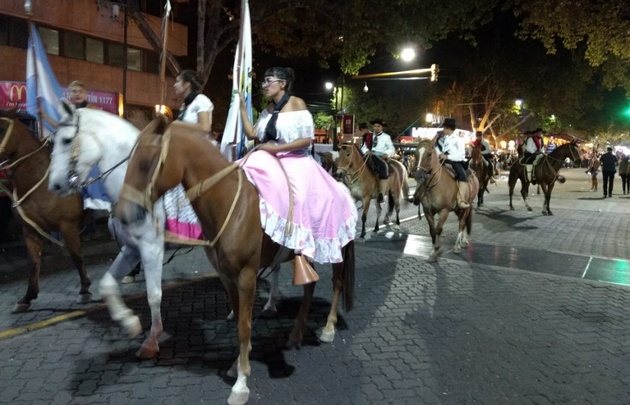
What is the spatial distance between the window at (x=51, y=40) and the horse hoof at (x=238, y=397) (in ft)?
86.0

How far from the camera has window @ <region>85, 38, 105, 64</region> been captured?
89.4 ft

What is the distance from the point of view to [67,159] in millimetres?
4621

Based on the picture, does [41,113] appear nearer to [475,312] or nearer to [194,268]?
[194,268]

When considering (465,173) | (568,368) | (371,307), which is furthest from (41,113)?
(465,173)

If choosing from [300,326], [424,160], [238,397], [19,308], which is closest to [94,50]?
[424,160]

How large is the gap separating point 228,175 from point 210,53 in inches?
492

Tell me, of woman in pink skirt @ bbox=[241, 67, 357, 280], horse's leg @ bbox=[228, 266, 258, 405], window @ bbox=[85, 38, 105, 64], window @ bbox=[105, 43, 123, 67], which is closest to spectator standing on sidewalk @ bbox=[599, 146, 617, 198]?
woman in pink skirt @ bbox=[241, 67, 357, 280]

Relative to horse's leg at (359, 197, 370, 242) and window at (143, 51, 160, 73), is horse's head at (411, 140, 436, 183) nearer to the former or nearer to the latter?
horse's leg at (359, 197, 370, 242)

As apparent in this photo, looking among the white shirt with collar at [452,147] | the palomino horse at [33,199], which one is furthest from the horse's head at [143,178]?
the white shirt with collar at [452,147]

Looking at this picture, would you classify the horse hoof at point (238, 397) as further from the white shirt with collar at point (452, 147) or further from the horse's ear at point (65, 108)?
the white shirt with collar at point (452, 147)

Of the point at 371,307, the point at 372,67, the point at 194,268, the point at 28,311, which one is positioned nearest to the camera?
the point at 28,311

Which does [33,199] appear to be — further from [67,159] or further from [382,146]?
A: [382,146]

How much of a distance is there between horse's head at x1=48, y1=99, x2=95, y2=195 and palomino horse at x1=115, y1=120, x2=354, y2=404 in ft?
4.50

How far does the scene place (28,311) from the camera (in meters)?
6.35
